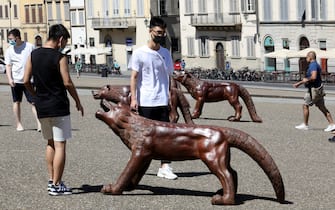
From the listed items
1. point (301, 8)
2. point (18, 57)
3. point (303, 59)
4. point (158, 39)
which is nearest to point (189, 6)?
point (301, 8)

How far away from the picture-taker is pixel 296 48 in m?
57.7

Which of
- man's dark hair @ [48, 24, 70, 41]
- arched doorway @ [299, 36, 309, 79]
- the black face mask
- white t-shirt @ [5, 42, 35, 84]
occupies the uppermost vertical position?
man's dark hair @ [48, 24, 70, 41]

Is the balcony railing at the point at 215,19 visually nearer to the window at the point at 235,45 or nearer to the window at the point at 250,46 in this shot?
the window at the point at 235,45

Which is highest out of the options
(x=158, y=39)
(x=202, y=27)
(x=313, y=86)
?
(x=202, y=27)

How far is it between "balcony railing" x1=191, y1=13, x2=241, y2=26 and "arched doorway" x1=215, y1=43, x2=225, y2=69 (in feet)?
5.52

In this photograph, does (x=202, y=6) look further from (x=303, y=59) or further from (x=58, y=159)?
(x=58, y=159)

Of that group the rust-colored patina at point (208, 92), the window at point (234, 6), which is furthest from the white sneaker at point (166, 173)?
the window at point (234, 6)

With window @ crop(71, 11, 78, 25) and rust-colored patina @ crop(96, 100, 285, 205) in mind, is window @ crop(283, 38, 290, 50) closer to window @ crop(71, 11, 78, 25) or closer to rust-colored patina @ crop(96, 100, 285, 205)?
window @ crop(71, 11, 78, 25)

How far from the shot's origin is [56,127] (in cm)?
896

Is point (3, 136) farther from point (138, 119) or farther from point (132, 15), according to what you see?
point (132, 15)

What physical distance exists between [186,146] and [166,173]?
4.91ft

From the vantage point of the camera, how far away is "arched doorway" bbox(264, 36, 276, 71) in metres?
59.7

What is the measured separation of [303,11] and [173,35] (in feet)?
61.3

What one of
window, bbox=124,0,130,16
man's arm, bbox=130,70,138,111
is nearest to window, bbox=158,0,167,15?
window, bbox=124,0,130,16
